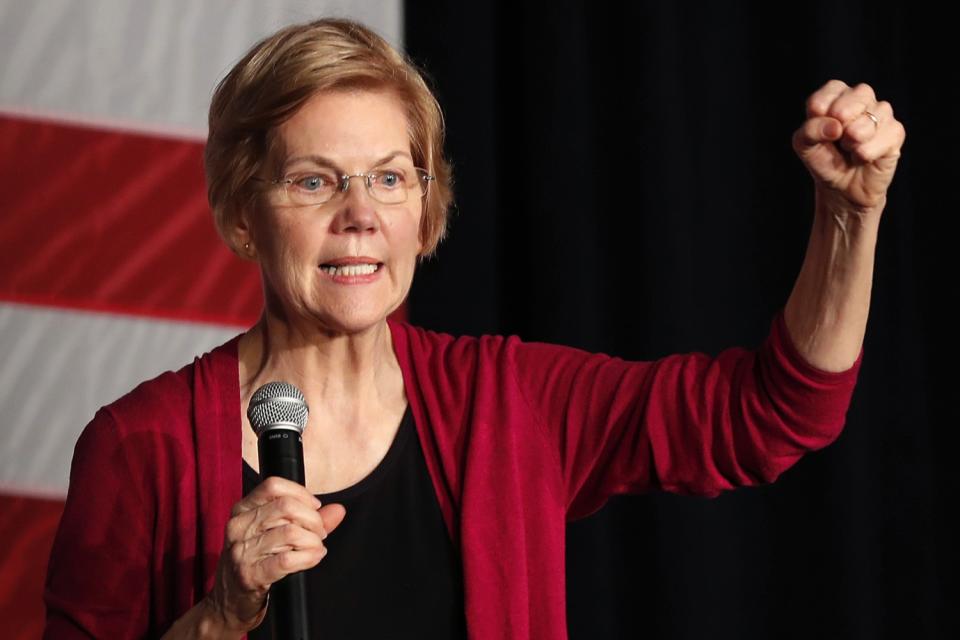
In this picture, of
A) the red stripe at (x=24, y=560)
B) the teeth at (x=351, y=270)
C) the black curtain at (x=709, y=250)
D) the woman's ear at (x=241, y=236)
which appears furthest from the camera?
the black curtain at (x=709, y=250)

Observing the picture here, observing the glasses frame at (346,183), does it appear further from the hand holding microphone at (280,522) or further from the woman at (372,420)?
the hand holding microphone at (280,522)

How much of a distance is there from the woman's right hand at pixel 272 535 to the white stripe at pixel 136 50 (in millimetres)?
1395

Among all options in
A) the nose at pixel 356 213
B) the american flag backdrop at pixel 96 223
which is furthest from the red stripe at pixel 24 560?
the nose at pixel 356 213

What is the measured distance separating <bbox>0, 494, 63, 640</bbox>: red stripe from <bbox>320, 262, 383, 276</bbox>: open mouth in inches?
40.2

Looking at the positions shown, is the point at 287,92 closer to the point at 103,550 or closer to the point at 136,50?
the point at 103,550

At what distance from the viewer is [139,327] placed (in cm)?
243

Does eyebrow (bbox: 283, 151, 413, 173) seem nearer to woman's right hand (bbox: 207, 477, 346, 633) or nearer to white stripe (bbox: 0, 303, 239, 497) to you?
woman's right hand (bbox: 207, 477, 346, 633)

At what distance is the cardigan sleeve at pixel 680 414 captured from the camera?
1.48 meters

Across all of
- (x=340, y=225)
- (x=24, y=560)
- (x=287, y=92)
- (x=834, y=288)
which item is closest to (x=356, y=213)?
(x=340, y=225)

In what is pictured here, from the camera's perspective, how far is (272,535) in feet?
3.88

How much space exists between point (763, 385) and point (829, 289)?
0.48 feet

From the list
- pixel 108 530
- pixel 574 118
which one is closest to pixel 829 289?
pixel 108 530

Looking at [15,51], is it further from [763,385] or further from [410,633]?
[763,385]

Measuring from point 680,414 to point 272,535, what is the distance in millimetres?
585
